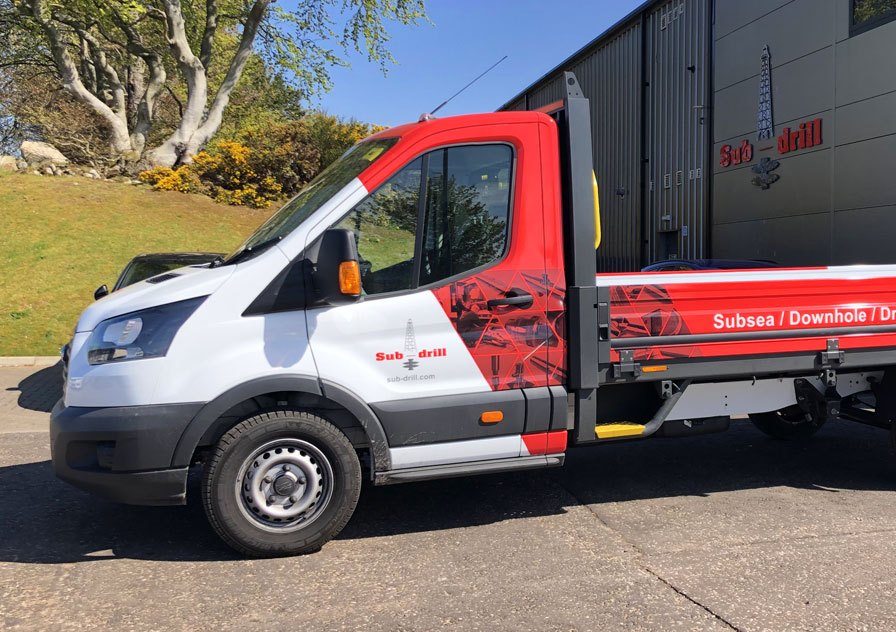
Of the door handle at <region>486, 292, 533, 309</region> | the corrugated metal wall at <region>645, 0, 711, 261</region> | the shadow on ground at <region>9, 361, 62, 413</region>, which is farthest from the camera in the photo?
the corrugated metal wall at <region>645, 0, 711, 261</region>

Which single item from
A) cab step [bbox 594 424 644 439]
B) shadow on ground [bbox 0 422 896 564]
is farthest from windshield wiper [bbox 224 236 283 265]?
cab step [bbox 594 424 644 439]

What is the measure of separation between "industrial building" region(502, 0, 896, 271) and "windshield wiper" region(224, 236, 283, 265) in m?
10.7

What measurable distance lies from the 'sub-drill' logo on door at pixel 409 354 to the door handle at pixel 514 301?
42 cm

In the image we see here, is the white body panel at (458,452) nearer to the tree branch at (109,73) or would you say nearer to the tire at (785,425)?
the tire at (785,425)

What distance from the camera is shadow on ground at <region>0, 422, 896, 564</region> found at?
14.3 ft

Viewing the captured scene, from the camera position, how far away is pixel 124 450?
3.85 metres

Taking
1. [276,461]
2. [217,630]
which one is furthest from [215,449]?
[217,630]

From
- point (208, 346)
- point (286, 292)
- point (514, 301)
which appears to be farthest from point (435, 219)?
point (208, 346)

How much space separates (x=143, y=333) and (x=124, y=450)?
2.03 ft

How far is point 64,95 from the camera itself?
2947 centimetres

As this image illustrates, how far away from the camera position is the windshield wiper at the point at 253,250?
4137mm

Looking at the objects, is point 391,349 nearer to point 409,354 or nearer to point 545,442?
point 409,354

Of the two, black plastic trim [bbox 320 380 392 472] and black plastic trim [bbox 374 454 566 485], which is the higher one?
black plastic trim [bbox 320 380 392 472]

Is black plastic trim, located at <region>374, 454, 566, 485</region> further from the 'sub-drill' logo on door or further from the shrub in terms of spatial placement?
the shrub
